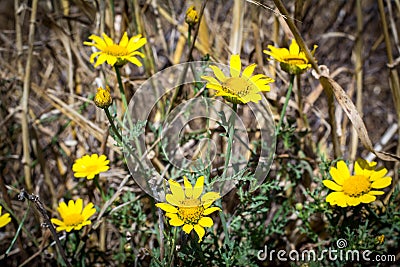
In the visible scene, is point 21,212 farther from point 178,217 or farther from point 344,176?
point 344,176

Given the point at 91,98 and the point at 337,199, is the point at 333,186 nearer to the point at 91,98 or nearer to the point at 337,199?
the point at 337,199

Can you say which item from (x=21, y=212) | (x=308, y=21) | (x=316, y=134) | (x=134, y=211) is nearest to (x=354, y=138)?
(x=316, y=134)

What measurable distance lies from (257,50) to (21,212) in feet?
2.36

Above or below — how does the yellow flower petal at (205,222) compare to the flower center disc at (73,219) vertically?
above

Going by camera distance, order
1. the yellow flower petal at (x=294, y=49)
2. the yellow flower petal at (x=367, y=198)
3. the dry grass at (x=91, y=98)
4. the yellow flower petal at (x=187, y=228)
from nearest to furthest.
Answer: the yellow flower petal at (x=187, y=228) → the yellow flower petal at (x=367, y=198) → the yellow flower petal at (x=294, y=49) → the dry grass at (x=91, y=98)

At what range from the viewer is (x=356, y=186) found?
90 centimetres

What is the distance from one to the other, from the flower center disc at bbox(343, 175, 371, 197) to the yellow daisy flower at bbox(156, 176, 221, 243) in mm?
262

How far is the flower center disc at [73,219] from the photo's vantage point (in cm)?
96

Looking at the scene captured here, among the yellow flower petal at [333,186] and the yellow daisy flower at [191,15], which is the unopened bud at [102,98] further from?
the yellow flower petal at [333,186]

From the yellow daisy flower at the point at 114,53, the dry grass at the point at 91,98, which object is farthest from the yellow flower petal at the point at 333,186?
the yellow daisy flower at the point at 114,53

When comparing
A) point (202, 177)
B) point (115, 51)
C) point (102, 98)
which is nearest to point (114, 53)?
point (115, 51)

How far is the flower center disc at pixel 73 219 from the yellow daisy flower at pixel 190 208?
24 centimetres

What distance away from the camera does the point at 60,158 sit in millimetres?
1373

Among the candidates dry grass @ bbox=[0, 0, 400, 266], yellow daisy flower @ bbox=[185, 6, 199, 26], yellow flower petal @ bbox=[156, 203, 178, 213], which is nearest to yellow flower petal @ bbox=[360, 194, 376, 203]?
dry grass @ bbox=[0, 0, 400, 266]
